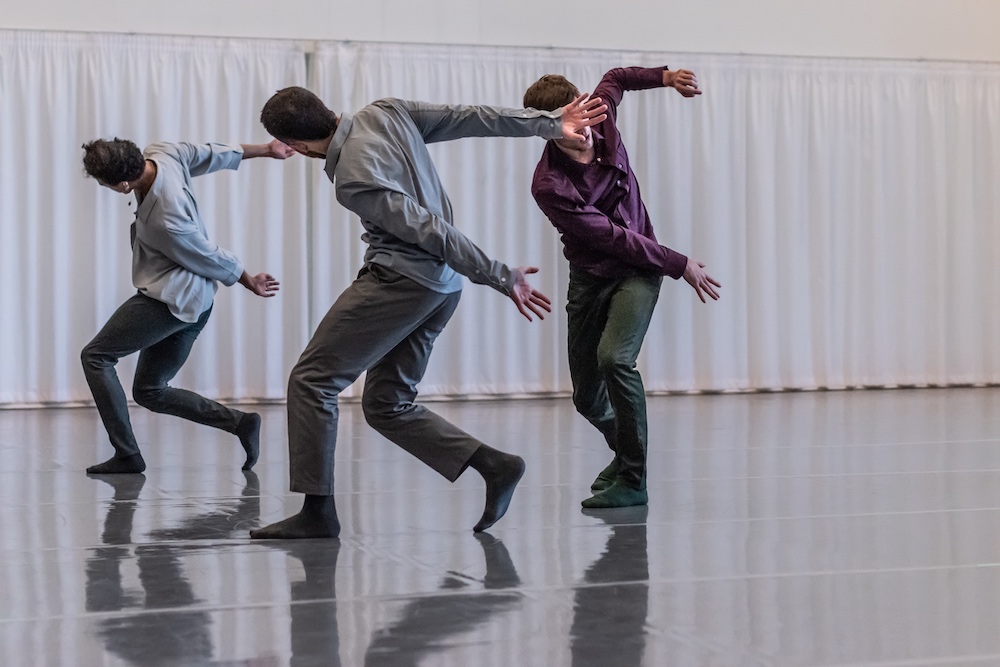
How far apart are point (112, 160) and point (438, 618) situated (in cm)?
217

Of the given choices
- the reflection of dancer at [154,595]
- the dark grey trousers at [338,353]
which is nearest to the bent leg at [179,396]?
the reflection of dancer at [154,595]

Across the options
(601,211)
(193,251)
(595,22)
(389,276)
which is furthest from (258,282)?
(595,22)

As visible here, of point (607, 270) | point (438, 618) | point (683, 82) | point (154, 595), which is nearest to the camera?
point (438, 618)

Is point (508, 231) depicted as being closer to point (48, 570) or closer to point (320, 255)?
point (320, 255)

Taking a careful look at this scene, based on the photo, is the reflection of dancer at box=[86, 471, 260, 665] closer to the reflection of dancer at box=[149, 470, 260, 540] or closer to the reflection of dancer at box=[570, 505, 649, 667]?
the reflection of dancer at box=[149, 470, 260, 540]

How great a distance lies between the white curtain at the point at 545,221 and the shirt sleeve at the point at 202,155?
120 inches

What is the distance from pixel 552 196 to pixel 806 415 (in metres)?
3.35

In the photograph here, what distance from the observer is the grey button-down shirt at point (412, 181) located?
271cm

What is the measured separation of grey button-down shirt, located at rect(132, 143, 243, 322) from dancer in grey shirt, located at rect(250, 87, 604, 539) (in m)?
1.21

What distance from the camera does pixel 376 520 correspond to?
10.3 ft

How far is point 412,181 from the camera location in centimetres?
281

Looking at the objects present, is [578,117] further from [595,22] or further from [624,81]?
[595,22]

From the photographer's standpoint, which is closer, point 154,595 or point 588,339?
point 154,595

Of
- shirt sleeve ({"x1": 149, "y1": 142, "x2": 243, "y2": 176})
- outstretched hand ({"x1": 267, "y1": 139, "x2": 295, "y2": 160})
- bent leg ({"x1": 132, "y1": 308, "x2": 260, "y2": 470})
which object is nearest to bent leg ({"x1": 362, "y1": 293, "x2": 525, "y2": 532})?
bent leg ({"x1": 132, "y1": 308, "x2": 260, "y2": 470})
